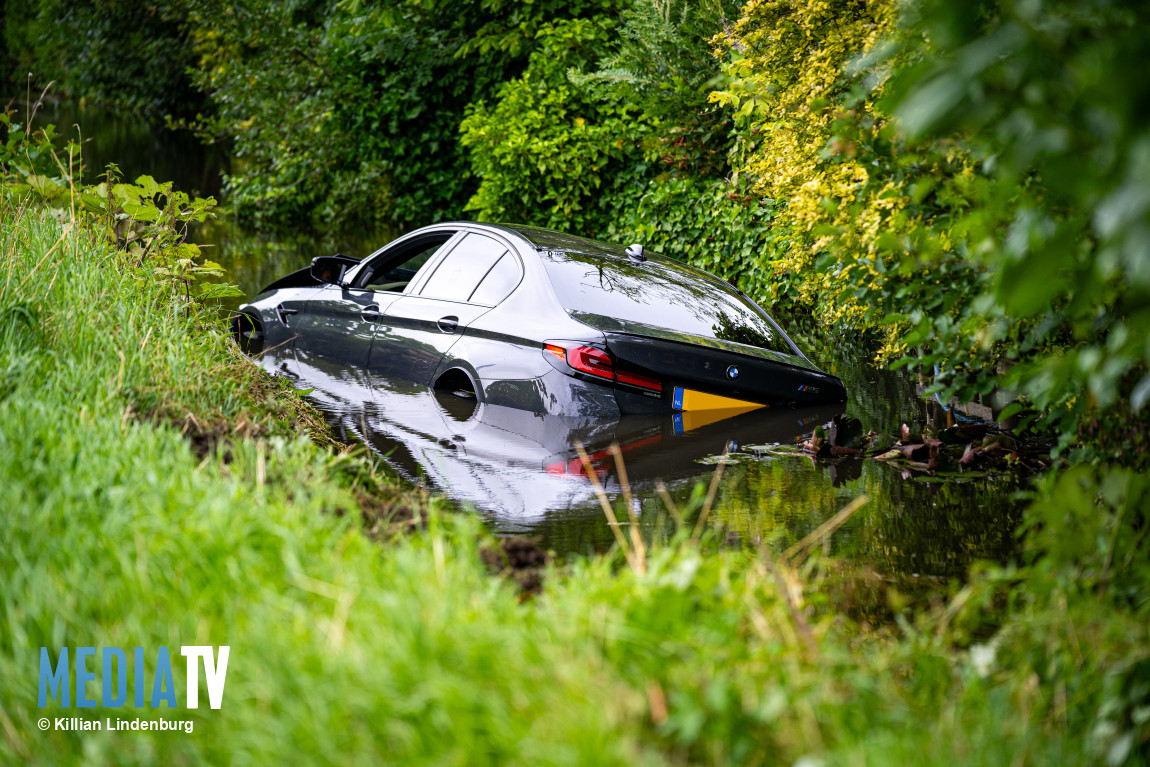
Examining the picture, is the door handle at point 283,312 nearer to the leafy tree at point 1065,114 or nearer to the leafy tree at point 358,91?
the leafy tree at point 1065,114

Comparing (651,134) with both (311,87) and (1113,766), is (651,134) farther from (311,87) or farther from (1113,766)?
(1113,766)

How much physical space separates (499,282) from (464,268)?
1.68ft

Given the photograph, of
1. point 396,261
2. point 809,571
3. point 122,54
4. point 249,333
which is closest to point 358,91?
point 249,333

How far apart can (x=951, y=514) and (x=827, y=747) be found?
8.70 feet

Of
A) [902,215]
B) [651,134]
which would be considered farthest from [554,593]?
[651,134]

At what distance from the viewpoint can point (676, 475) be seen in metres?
4.91

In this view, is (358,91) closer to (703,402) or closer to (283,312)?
(283,312)

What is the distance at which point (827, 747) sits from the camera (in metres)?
2.23

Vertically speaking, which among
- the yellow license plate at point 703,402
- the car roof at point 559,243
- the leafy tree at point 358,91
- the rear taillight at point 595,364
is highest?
the leafy tree at point 358,91

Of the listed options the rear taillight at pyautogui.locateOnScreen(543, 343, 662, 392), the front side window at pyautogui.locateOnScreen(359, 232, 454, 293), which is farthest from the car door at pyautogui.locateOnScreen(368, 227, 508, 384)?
the rear taillight at pyautogui.locateOnScreen(543, 343, 662, 392)

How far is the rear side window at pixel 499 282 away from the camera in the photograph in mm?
6102
